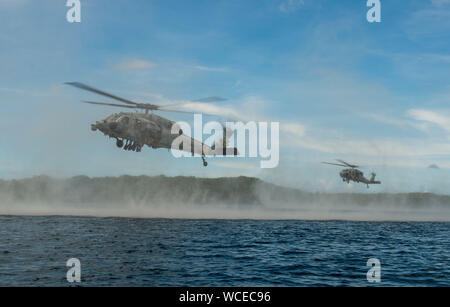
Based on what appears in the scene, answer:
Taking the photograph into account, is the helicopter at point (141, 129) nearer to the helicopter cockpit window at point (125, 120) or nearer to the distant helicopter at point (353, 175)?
the helicopter cockpit window at point (125, 120)

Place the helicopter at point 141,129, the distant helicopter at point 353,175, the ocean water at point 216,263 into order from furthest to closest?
the distant helicopter at point 353,175
the helicopter at point 141,129
the ocean water at point 216,263

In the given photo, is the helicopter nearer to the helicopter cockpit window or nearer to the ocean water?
the helicopter cockpit window

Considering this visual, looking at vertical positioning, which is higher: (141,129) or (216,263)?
(141,129)

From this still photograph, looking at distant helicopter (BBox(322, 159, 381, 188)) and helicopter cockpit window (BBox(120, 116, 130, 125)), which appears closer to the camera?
helicopter cockpit window (BBox(120, 116, 130, 125))

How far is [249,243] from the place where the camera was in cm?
4572

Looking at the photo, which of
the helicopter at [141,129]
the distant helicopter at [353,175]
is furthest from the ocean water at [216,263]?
the distant helicopter at [353,175]

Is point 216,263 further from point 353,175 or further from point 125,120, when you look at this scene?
point 353,175

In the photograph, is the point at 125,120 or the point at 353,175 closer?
the point at 125,120

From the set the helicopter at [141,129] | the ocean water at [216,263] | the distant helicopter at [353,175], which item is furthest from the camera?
the distant helicopter at [353,175]

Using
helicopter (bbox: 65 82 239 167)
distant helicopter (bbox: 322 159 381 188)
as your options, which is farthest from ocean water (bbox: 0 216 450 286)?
distant helicopter (bbox: 322 159 381 188)

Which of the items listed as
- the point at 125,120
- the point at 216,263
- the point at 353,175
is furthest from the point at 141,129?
the point at 353,175

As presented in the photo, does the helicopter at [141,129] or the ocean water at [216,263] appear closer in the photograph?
the ocean water at [216,263]
